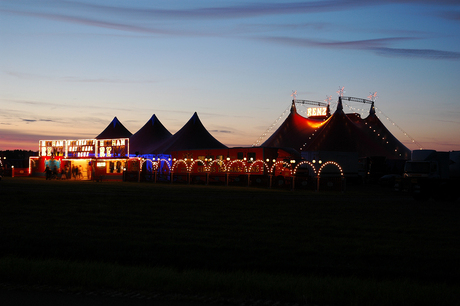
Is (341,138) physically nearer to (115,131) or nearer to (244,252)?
(115,131)

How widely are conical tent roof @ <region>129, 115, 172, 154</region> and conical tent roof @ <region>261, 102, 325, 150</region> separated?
12710 mm

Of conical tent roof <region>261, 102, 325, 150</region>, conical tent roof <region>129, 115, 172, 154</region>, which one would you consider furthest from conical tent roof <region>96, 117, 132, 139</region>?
conical tent roof <region>261, 102, 325, 150</region>

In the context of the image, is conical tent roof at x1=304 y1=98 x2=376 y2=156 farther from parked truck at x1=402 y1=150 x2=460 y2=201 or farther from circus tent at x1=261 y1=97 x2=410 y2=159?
parked truck at x1=402 y1=150 x2=460 y2=201

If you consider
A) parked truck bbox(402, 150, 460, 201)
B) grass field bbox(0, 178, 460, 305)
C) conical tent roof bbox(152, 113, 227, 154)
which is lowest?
grass field bbox(0, 178, 460, 305)

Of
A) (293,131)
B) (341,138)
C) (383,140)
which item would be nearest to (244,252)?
(341,138)

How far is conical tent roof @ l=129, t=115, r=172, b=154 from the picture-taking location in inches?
2306

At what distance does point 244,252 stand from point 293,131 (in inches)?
1968

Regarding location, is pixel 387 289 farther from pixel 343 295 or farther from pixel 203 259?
pixel 203 259

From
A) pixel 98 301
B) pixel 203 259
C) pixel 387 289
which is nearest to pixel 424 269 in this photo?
pixel 387 289

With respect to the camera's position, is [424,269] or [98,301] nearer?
[98,301]

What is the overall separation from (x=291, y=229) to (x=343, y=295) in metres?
6.49

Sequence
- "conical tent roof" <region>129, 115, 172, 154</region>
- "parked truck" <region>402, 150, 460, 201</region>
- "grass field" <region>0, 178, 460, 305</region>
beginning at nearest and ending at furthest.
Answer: "grass field" <region>0, 178, 460, 305</region>, "parked truck" <region>402, 150, 460, 201</region>, "conical tent roof" <region>129, 115, 172, 154</region>

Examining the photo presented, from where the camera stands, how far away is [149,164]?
53531 mm

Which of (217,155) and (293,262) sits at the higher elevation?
(217,155)
